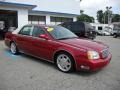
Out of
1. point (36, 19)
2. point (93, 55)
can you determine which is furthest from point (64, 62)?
point (36, 19)

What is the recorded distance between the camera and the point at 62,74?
5.50 m

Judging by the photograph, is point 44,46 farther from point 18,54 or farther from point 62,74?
Answer: point 18,54

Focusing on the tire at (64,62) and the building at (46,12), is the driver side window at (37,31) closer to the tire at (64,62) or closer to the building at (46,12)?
the tire at (64,62)

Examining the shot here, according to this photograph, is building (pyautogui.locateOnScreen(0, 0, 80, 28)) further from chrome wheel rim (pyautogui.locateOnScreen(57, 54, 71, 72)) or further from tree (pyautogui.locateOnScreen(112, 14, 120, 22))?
tree (pyautogui.locateOnScreen(112, 14, 120, 22))

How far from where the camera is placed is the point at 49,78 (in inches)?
201

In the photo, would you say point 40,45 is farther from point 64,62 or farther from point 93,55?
point 93,55

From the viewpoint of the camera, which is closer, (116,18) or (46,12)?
(46,12)

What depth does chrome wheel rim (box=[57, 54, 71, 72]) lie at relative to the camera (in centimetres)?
558

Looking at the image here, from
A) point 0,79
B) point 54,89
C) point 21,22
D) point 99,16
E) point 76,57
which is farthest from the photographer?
point 99,16

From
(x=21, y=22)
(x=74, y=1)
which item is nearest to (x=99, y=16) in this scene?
(x=74, y=1)

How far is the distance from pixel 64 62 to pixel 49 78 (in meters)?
0.84

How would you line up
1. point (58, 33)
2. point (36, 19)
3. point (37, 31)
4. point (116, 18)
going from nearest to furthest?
point (58, 33)
point (37, 31)
point (36, 19)
point (116, 18)

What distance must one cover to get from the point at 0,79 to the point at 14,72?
0.69m

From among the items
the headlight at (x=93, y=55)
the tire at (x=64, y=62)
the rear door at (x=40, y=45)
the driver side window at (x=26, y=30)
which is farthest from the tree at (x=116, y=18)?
the headlight at (x=93, y=55)
